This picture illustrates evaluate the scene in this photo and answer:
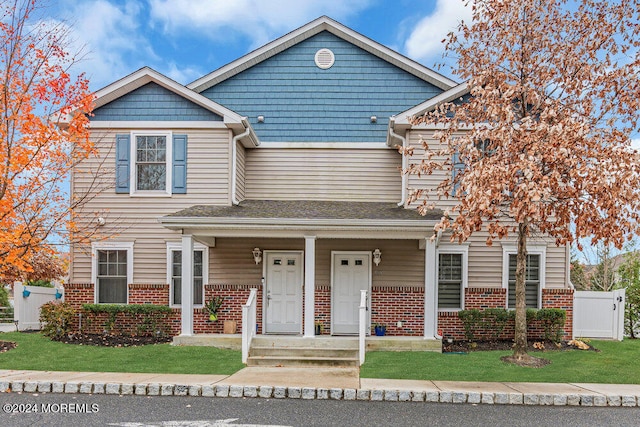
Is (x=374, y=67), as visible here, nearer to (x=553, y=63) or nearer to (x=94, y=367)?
(x=553, y=63)

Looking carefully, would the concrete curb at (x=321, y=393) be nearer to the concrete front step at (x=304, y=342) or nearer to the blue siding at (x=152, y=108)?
the concrete front step at (x=304, y=342)

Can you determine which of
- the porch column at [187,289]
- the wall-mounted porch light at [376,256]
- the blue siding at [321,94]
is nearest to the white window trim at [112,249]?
the porch column at [187,289]

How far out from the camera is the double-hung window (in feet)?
46.3

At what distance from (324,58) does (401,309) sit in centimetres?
750

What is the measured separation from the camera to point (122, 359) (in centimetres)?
1060

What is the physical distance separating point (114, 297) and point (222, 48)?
1200 centimetres

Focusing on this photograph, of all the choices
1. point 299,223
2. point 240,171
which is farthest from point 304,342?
point 240,171

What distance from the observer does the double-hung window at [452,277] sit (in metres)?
14.1

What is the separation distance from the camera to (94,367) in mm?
9789

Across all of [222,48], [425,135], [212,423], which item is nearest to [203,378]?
[212,423]

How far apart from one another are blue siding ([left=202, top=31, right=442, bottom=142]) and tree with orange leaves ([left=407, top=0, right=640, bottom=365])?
428 centimetres

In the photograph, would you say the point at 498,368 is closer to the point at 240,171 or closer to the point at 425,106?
the point at 425,106

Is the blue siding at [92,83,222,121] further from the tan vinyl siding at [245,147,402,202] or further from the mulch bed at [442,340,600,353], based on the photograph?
the mulch bed at [442,340,600,353]

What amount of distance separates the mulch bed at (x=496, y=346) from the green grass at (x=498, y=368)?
0.50 meters
